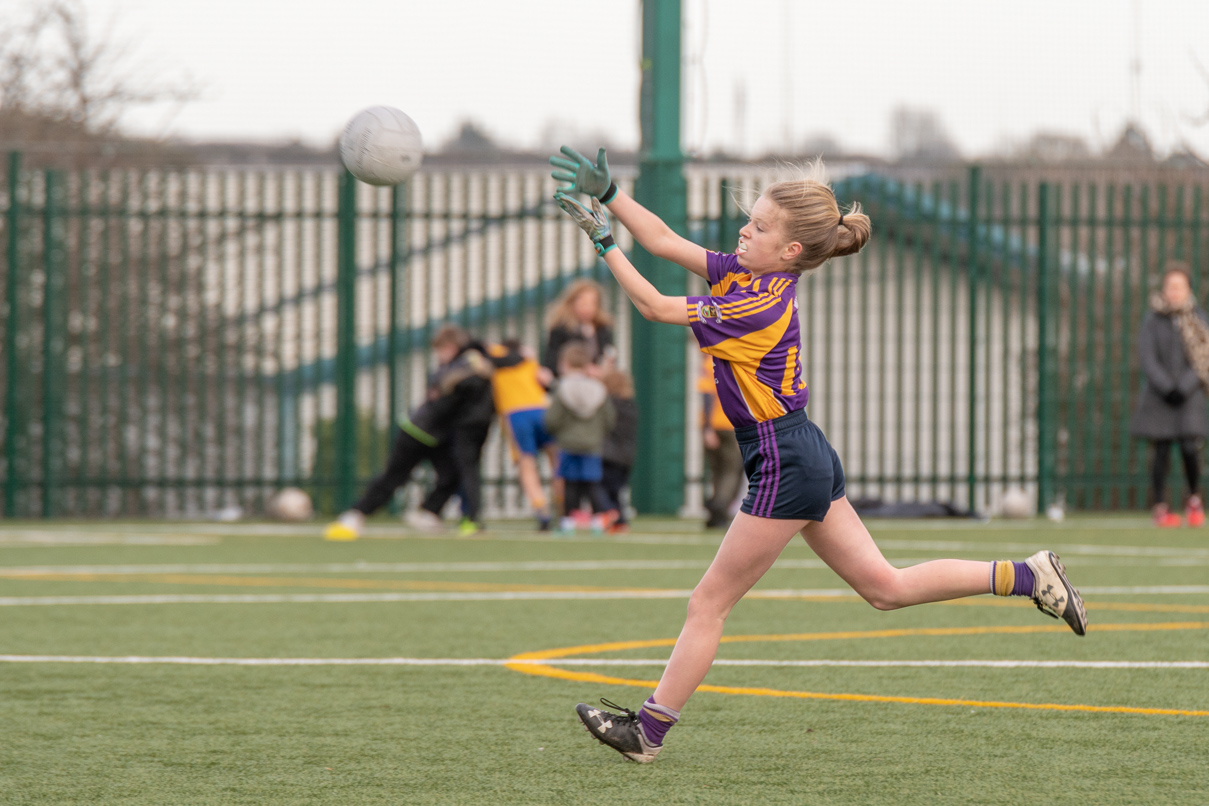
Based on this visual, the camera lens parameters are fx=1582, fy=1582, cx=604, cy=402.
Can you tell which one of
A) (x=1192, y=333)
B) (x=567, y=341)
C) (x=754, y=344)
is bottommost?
(x=567, y=341)

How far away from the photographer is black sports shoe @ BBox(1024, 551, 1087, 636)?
4.75m

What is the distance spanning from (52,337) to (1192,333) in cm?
1040

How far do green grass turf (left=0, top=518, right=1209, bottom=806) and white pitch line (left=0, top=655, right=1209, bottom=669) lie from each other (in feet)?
0.36

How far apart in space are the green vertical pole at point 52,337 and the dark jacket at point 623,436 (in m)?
5.31

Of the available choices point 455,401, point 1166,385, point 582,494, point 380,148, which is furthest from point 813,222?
point 1166,385

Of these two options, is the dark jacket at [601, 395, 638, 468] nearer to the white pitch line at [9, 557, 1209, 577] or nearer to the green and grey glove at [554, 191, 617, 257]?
the white pitch line at [9, 557, 1209, 577]

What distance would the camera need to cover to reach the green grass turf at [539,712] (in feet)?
13.1

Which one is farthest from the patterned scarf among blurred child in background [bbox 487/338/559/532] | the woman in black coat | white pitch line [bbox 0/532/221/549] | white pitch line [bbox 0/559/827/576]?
white pitch line [bbox 0/532/221/549]

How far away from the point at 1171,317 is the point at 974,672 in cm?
900

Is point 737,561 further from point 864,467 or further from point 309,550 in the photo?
point 864,467

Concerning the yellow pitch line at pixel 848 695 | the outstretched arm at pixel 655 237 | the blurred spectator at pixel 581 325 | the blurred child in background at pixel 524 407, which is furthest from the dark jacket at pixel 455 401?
the outstretched arm at pixel 655 237

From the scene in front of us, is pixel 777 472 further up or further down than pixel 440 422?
further up

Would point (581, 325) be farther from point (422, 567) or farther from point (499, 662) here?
point (499, 662)

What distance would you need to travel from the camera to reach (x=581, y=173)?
15.0ft
